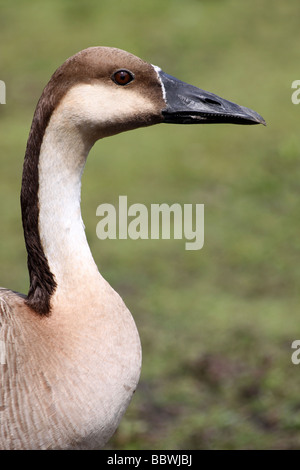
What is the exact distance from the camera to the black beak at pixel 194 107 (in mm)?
2717

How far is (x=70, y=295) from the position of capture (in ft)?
8.70

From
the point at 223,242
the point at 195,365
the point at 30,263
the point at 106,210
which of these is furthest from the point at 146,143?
the point at 30,263

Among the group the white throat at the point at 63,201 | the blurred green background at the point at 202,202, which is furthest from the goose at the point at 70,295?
the blurred green background at the point at 202,202

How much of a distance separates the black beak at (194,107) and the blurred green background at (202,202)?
2.09 meters

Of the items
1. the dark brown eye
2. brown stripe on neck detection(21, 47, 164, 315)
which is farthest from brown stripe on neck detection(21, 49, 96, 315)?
the dark brown eye

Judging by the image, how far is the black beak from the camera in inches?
107

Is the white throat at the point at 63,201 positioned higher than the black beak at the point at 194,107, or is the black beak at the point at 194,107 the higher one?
the black beak at the point at 194,107

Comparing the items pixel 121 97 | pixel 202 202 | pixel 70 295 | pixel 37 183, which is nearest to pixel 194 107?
pixel 121 97

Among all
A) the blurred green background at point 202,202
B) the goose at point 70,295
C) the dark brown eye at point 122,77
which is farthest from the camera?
Answer: the blurred green background at point 202,202

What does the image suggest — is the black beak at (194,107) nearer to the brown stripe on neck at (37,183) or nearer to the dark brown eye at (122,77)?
the dark brown eye at (122,77)

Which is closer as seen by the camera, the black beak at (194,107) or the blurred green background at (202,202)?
the black beak at (194,107)

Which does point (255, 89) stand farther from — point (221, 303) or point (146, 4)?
point (221, 303)

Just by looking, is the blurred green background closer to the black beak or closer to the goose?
the goose

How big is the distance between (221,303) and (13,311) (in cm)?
301
